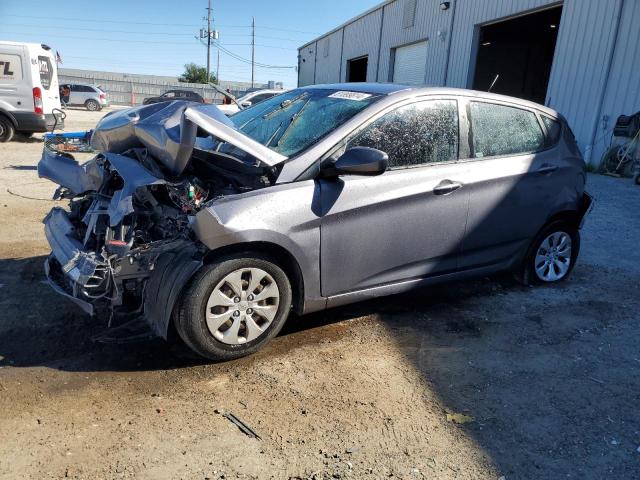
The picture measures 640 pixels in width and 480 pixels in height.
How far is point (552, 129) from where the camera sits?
4.50 meters

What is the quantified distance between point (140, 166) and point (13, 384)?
4.82 ft

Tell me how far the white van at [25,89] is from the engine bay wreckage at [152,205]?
401 inches

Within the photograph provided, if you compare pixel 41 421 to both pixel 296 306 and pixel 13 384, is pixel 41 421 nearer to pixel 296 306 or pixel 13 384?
pixel 13 384

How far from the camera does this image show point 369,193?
11.1ft

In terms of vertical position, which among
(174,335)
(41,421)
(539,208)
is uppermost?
(539,208)

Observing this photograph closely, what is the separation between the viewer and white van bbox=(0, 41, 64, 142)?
40.5ft

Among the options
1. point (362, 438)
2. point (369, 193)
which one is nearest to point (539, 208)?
point (369, 193)

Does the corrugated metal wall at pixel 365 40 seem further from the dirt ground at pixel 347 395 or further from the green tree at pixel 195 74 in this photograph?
the green tree at pixel 195 74

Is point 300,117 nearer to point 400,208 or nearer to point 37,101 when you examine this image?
point 400,208

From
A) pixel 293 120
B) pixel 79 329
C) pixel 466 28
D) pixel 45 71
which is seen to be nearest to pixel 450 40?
pixel 466 28

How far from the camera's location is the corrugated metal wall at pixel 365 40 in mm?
24000

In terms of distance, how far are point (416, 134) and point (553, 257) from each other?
2044mm

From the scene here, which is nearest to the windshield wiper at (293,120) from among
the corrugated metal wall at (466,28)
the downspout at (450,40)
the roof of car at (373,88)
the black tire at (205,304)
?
the roof of car at (373,88)

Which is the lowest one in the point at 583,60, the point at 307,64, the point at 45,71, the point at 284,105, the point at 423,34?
the point at 284,105
